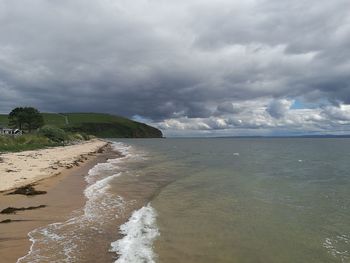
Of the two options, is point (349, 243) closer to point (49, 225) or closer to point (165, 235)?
point (165, 235)

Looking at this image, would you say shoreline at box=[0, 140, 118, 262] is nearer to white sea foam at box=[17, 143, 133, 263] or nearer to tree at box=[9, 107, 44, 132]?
white sea foam at box=[17, 143, 133, 263]

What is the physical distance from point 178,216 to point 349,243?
7247 mm

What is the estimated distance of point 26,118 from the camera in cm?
12562

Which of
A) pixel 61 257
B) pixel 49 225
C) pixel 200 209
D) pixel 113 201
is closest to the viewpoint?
pixel 61 257

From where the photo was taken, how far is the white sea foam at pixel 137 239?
10.4 meters

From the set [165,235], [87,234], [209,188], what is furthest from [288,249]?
[209,188]

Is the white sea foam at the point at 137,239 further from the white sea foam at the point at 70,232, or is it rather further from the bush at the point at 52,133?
the bush at the point at 52,133

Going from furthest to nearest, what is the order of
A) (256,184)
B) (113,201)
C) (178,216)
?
(256,184)
(113,201)
(178,216)

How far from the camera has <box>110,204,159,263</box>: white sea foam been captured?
10422 millimetres

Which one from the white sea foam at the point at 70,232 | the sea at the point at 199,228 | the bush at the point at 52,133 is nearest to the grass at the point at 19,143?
the bush at the point at 52,133

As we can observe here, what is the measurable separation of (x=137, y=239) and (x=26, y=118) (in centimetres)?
12547

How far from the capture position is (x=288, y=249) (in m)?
11.8

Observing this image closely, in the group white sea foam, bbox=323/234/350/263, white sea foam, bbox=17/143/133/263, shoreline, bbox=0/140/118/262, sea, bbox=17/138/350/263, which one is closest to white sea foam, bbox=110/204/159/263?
sea, bbox=17/138/350/263

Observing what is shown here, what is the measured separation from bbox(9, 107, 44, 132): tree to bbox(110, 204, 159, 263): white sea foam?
12166cm
